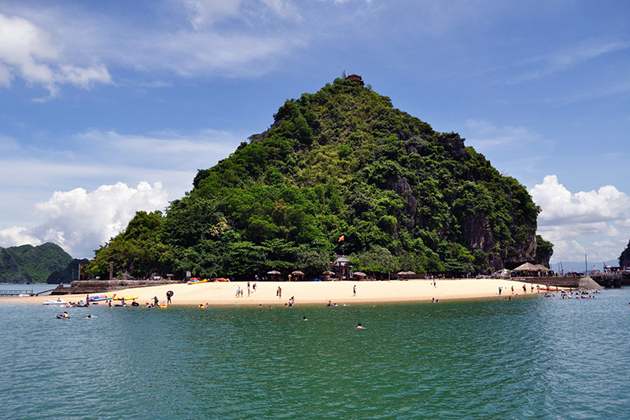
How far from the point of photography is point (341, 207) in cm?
8769

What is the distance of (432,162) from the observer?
10662cm

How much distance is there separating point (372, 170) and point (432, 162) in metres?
19.5

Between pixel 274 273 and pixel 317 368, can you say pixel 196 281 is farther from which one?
pixel 317 368

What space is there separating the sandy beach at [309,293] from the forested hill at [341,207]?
8.99 metres

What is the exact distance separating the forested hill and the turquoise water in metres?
33.7

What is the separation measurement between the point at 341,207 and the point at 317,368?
6784cm

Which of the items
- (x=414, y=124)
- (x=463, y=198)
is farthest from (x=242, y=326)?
(x=414, y=124)

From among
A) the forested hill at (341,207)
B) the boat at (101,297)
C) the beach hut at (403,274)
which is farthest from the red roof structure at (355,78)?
the boat at (101,297)

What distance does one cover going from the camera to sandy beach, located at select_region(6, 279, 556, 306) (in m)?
52.2

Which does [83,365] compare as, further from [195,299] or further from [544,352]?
[195,299]

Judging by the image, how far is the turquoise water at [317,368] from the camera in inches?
607

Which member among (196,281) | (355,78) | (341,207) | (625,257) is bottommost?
(196,281)

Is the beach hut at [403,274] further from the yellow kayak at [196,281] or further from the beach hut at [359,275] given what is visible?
the yellow kayak at [196,281]

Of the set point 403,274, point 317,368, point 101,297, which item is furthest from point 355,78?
point 317,368
